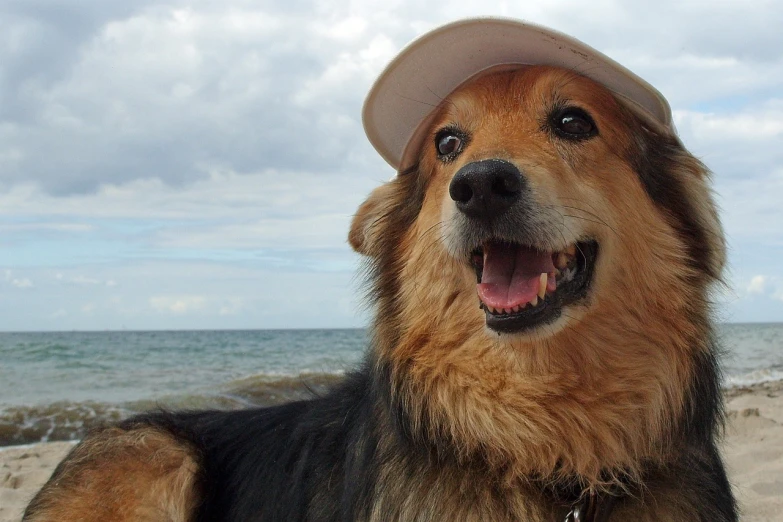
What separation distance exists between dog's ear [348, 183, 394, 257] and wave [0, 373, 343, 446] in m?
2.97

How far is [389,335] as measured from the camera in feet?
9.08

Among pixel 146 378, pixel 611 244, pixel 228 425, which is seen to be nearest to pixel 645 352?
pixel 611 244

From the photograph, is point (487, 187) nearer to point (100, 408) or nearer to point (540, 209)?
point (540, 209)

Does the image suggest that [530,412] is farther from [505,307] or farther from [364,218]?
[364,218]

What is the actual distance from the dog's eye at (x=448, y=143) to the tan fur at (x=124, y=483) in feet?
6.17

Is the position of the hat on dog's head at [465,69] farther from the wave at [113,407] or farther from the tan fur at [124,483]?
the wave at [113,407]

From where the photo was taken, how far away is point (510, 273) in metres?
2.46

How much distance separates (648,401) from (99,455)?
8.23 ft

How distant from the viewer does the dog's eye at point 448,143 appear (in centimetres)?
280

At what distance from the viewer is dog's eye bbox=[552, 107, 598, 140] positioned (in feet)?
8.64

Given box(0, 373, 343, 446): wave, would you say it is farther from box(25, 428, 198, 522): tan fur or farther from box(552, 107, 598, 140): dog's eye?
box(552, 107, 598, 140): dog's eye

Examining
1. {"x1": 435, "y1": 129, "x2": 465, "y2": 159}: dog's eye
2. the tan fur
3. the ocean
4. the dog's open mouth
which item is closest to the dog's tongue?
the dog's open mouth

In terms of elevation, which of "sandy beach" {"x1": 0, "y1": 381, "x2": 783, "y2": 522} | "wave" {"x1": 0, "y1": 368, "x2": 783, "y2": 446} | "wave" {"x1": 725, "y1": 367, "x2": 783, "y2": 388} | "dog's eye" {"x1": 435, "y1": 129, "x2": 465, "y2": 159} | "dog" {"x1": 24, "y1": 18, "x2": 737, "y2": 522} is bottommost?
"wave" {"x1": 725, "y1": 367, "x2": 783, "y2": 388}

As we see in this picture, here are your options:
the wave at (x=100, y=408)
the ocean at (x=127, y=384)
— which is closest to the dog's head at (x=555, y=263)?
the ocean at (x=127, y=384)
